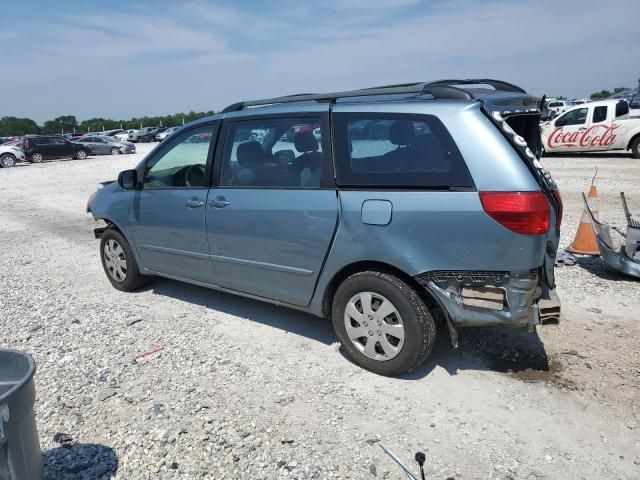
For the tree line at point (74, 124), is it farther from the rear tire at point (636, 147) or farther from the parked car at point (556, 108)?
the rear tire at point (636, 147)

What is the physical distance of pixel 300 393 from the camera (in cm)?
339

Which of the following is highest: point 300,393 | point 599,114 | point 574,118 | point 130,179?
point 599,114

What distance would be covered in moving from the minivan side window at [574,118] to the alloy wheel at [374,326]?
51.2 ft

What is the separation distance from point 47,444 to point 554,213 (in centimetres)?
348

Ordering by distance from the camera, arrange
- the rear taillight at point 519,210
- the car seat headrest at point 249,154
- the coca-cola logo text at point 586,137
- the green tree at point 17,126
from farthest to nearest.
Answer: the green tree at point 17,126
the coca-cola logo text at point 586,137
the car seat headrest at point 249,154
the rear taillight at point 519,210

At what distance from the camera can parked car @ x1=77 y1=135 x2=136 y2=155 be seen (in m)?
33.1

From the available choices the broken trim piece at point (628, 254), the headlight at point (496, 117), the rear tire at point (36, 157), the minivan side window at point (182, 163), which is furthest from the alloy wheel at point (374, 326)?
the rear tire at point (36, 157)

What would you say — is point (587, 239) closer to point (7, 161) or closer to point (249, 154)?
point (249, 154)

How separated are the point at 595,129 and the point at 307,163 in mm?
15380

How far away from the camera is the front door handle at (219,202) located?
162 inches

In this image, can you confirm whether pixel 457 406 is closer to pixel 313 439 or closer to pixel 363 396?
pixel 363 396

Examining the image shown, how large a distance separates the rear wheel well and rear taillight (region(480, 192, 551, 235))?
2.20ft

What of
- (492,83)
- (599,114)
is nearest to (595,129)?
(599,114)

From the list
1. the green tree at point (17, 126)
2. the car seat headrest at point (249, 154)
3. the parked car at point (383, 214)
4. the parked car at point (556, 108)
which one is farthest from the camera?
the green tree at point (17, 126)
